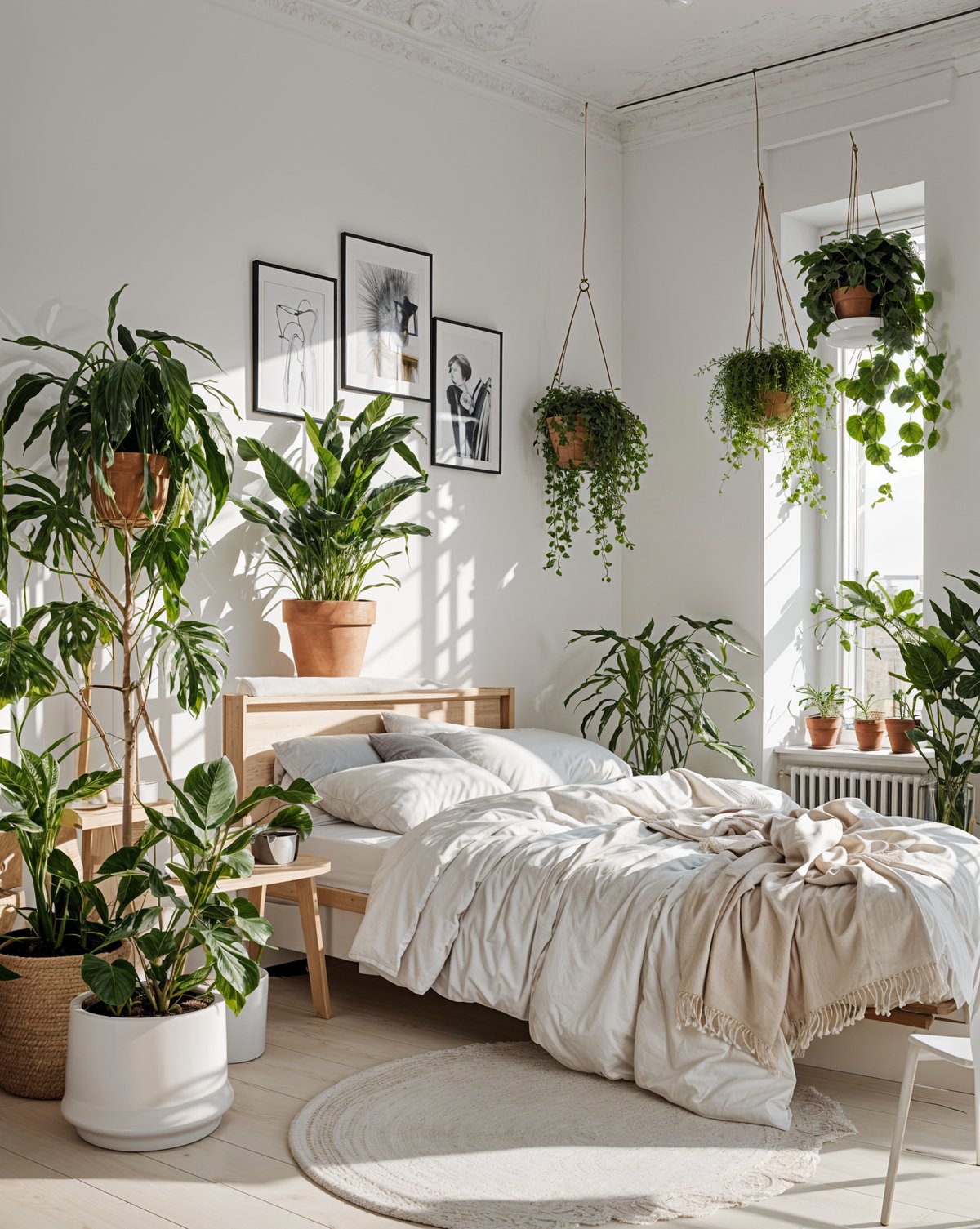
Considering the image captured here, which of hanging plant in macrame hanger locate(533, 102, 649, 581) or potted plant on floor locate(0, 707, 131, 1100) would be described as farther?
hanging plant in macrame hanger locate(533, 102, 649, 581)

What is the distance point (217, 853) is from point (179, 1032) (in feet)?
1.35

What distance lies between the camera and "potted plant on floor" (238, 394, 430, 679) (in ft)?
15.0

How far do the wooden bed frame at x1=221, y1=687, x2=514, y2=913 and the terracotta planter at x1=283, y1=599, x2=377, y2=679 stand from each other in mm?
113

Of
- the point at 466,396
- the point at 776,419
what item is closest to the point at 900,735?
the point at 776,419

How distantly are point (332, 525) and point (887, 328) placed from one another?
2.29m

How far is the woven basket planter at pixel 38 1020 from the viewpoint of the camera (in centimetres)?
323

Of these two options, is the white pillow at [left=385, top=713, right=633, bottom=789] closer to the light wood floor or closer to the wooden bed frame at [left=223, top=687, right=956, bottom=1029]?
the wooden bed frame at [left=223, top=687, right=956, bottom=1029]

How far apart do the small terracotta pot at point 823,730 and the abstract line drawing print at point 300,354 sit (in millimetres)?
2450

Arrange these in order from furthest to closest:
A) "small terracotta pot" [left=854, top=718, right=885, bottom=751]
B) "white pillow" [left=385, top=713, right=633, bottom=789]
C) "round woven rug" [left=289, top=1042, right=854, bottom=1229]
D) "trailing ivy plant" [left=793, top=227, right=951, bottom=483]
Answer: "small terracotta pot" [left=854, top=718, right=885, bottom=751]
"trailing ivy plant" [left=793, top=227, right=951, bottom=483]
"white pillow" [left=385, top=713, right=633, bottom=789]
"round woven rug" [left=289, top=1042, right=854, bottom=1229]

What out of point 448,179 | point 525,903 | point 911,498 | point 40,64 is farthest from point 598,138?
point 525,903

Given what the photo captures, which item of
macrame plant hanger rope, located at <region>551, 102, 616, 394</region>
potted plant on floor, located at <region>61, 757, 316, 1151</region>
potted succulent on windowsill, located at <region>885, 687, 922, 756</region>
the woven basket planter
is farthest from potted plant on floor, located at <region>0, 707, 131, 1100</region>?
macrame plant hanger rope, located at <region>551, 102, 616, 394</region>

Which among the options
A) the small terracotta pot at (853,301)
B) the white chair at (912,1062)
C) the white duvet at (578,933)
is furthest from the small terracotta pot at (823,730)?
the white chair at (912,1062)

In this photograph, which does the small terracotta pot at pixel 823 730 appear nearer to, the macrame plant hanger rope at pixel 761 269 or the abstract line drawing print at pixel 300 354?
the macrame plant hanger rope at pixel 761 269

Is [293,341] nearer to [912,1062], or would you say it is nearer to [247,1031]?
[247,1031]
